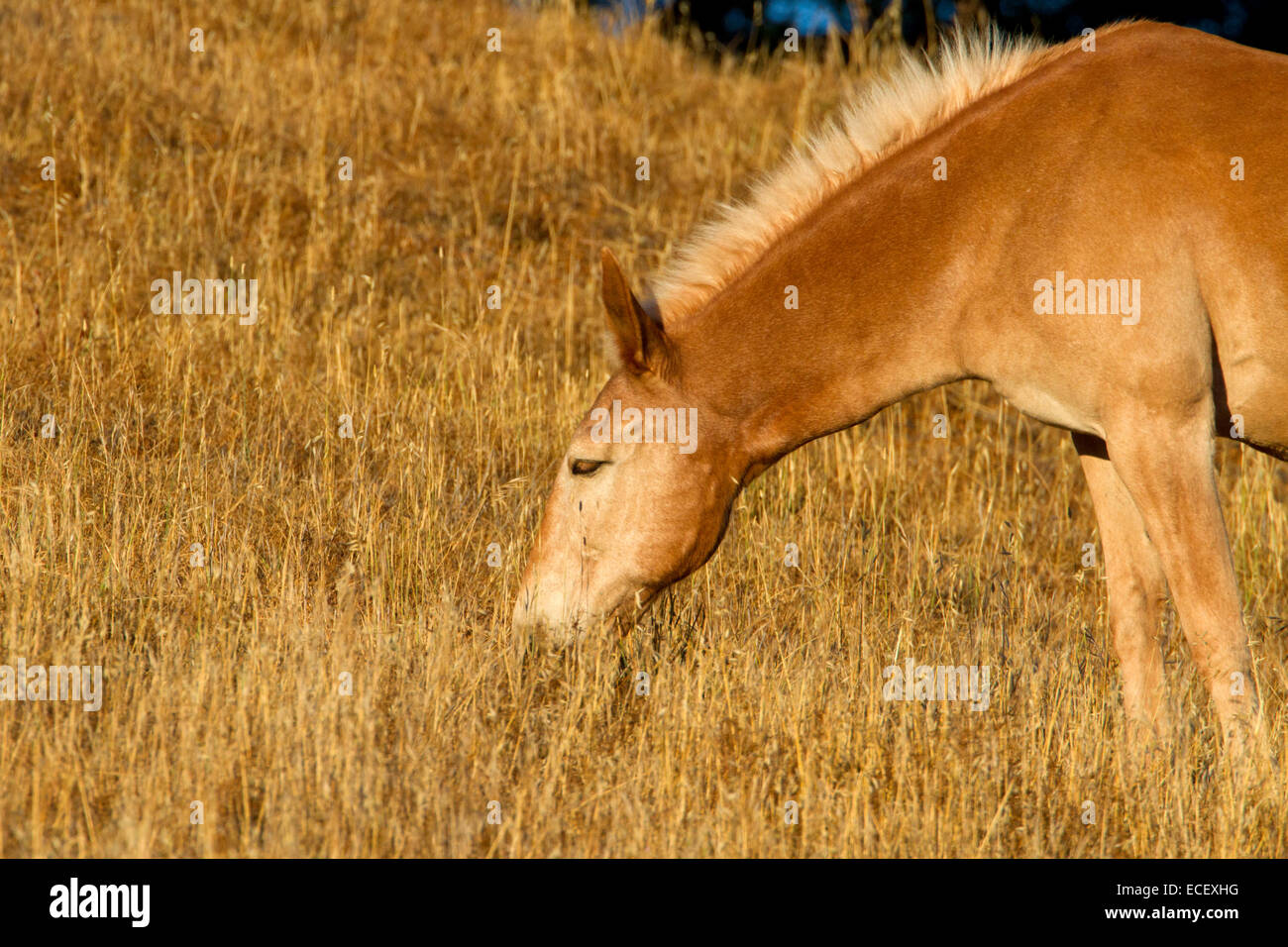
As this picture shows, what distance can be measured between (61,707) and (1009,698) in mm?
3181

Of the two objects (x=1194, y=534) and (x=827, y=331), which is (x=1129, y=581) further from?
(x=827, y=331)

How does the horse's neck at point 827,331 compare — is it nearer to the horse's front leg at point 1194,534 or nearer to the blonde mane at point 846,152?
the blonde mane at point 846,152

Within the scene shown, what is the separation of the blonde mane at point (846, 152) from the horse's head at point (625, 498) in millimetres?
281

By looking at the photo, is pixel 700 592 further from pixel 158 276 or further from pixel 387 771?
pixel 158 276

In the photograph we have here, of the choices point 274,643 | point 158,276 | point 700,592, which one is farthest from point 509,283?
point 274,643

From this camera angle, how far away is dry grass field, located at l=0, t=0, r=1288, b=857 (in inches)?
146

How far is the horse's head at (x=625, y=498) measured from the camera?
4496 millimetres

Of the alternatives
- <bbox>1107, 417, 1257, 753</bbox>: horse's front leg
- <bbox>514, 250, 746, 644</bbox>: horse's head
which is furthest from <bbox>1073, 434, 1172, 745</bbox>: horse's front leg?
<bbox>514, 250, 746, 644</bbox>: horse's head

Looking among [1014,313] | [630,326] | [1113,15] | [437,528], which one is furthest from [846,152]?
[1113,15]

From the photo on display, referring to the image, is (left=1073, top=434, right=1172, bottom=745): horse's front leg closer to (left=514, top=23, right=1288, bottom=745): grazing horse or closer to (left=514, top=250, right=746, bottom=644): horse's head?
(left=514, top=23, right=1288, bottom=745): grazing horse

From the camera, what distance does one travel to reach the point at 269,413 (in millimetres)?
6602

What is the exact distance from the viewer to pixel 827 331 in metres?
4.48

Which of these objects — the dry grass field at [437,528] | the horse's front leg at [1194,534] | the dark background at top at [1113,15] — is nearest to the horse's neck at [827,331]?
the horse's front leg at [1194,534]

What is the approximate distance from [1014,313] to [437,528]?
266cm
